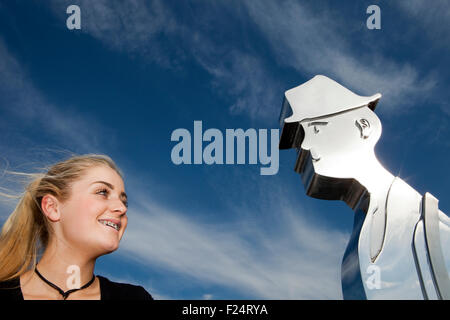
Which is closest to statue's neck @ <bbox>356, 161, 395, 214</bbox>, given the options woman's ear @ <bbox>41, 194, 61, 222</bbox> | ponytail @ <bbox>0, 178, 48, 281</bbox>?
woman's ear @ <bbox>41, 194, 61, 222</bbox>

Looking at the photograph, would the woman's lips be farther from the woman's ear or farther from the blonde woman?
the woman's ear

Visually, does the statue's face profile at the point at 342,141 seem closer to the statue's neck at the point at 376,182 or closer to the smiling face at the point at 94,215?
the statue's neck at the point at 376,182

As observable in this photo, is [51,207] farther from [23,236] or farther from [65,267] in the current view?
[65,267]

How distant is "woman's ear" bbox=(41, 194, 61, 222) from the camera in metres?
2.95

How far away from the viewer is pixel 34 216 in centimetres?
310

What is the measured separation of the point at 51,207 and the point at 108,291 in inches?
31.1

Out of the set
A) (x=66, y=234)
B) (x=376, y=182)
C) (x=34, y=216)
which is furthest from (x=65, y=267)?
(x=376, y=182)

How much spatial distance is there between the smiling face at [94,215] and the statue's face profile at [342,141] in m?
1.68

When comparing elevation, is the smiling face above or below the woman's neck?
above

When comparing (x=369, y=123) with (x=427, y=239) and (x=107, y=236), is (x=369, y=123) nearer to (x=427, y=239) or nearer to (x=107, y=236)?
(x=427, y=239)

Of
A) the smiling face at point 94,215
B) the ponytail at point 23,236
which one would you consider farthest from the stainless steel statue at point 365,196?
the ponytail at point 23,236
